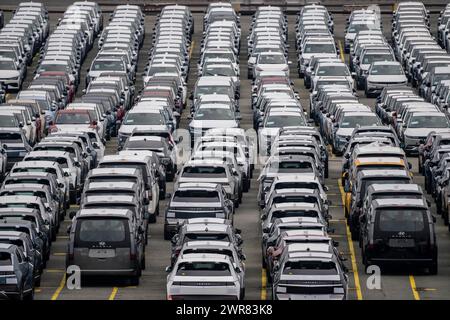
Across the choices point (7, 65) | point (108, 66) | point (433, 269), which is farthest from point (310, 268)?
point (7, 65)

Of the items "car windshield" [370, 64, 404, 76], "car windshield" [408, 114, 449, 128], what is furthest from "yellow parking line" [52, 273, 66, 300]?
"car windshield" [370, 64, 404, 76]

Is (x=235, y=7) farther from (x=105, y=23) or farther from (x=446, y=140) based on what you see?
(x=446, y=140)

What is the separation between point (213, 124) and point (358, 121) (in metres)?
4.43

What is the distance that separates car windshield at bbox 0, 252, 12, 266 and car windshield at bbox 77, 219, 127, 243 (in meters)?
2.55

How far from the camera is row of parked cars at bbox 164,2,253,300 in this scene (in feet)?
97.3

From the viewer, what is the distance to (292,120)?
52.3 metres

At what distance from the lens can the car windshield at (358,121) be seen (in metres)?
A: 51.6

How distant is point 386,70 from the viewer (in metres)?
63.3

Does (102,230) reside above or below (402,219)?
above

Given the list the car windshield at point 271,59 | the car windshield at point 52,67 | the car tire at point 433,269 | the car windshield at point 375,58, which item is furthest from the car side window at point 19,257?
the car windshield at point 271,59

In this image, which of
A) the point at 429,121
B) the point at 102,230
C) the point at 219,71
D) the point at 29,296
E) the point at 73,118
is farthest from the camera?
the point at 219,71

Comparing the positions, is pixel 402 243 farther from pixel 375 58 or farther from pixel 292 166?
pixel 375 58

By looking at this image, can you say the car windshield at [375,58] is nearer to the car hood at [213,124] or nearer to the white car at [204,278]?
the car hood at [213,124]

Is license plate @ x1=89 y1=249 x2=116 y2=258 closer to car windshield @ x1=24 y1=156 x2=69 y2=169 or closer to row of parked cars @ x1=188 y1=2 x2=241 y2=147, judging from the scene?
car windshield @ x1=24 y1=156 x2=69 y2=169
